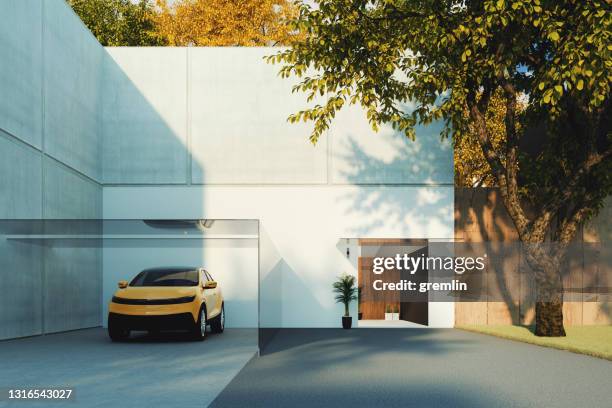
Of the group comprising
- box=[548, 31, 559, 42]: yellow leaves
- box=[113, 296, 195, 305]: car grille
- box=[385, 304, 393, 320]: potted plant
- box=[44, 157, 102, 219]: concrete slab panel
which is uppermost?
box=[548, 31, 559, 42]: yellow leaves

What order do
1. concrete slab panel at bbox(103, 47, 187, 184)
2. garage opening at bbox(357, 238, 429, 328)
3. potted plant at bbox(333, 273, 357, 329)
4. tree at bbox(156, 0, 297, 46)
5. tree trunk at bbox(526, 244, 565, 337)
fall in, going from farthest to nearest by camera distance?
1. tree at bbox(156, 0, 297, 46)
2. garage opening at bbox(357, 238, 429, 328)
3. concrete slab panel at bbox(103, 47, 187, 184)
4. potted plant at bbox(333, 273, 357, 329)
5. tree trunk at bbox(526, 244, 565, 337)

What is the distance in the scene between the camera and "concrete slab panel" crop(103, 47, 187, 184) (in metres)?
20.2

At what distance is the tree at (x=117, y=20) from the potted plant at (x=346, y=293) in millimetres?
19186

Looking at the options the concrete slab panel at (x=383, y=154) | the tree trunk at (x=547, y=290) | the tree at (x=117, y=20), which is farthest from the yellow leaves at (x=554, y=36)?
the tree at (x=117, y=20)

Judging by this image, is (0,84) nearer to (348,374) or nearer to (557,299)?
(348,374)

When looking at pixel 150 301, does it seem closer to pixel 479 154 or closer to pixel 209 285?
pixel 209 285

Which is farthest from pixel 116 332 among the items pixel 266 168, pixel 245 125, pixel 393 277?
pixel 393 277

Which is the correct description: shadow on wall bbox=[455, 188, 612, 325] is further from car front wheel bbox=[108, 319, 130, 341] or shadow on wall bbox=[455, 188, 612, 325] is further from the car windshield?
car front wheel bbox=[108, 319, 130, 341]

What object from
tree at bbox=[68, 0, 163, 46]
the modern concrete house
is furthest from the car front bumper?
tree at bbox=[68, 0, 163, 46]

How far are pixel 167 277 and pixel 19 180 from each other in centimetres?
348

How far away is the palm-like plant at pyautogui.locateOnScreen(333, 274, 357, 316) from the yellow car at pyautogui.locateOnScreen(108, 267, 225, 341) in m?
5.01

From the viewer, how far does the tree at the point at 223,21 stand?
103 ft

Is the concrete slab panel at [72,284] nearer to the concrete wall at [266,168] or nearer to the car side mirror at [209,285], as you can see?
the concrete wall at [266,168]

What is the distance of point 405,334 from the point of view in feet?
57.7
